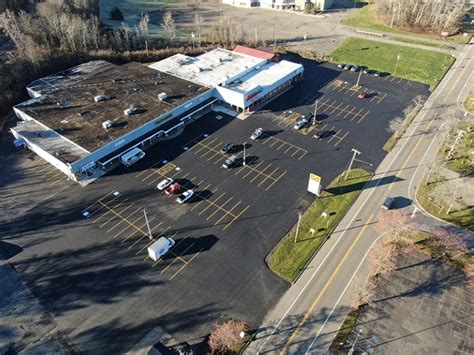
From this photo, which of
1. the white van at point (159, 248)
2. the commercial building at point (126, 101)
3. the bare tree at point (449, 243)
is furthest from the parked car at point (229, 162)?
the bare tree at point (449, 243)

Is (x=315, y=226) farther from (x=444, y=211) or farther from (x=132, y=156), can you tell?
(x=132, y=156)

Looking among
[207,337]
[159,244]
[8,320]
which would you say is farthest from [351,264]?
[8,320]

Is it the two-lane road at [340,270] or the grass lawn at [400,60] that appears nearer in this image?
the two-lane road at [340,270]

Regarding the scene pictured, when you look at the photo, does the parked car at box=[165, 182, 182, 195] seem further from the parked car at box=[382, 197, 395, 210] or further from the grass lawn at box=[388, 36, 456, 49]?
the grass lawn at box=[388, 36, 456, 49]

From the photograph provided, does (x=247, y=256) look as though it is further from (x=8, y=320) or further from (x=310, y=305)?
(x=8, y=320)

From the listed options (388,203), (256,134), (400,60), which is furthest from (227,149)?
(400,60)

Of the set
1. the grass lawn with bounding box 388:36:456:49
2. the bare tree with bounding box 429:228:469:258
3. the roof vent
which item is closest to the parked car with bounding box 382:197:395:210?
the bare tree with bounding box 429:228:469:258

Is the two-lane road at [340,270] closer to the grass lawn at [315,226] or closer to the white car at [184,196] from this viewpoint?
the grass lawn at [315,226]
